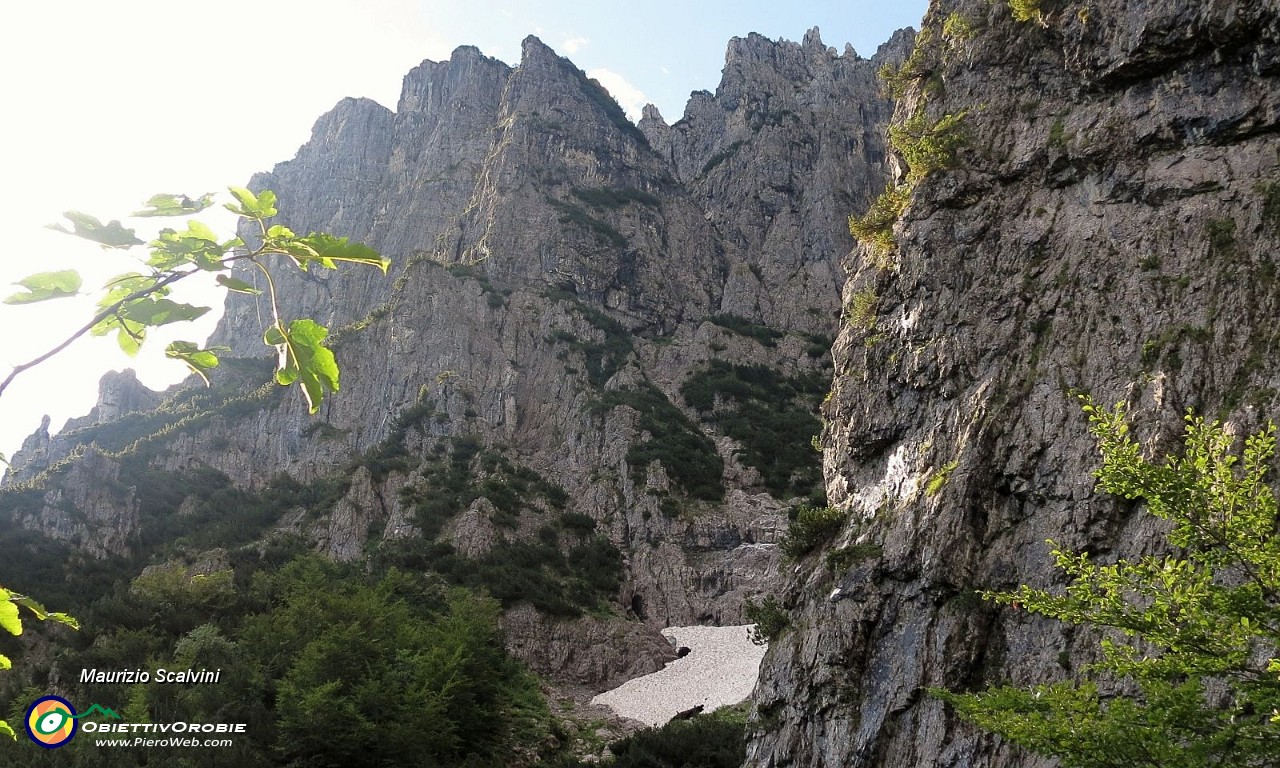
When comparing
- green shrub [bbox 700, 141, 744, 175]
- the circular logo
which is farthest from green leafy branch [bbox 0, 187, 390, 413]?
green shrub [bbox 700, 141, 744, 175]

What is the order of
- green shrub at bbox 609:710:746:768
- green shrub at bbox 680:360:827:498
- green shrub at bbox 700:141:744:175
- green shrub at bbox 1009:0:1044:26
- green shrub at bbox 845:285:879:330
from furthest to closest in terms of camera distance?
green shrub at bbox 700:141:744:175 < green shrub at bbox 680:360:827:498 < green shrub at bbox 845:285:879:330 < green shrub at bbox 609:710:746:768 < green shrub at bbox 1009:0:1044:26

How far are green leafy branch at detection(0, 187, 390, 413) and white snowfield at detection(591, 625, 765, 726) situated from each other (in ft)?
85.3

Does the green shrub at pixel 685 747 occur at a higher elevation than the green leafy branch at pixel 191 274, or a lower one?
lower

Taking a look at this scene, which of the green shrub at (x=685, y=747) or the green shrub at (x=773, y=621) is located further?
the green shrub at (x=685, y=747)

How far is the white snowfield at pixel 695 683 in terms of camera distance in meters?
26.6

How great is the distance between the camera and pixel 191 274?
1.78m

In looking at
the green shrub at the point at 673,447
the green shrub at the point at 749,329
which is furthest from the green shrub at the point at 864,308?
the green shrub at the point at 749,329

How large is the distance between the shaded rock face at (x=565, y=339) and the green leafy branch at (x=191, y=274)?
29.3 m

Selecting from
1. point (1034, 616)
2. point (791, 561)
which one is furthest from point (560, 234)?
point (1034, 616)

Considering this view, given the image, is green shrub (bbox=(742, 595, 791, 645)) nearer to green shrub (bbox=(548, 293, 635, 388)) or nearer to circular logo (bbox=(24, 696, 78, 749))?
circular logo (bbox=(24, 696, 78, 749))

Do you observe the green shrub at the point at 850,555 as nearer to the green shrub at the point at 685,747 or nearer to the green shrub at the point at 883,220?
the green shrub at the point at 685,747

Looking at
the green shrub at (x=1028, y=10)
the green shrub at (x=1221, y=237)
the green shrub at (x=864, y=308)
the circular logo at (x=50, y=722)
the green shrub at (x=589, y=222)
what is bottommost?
the circular logo at (x=50, y=722)

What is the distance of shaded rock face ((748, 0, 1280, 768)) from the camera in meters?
12.1

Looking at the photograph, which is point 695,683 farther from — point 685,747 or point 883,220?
point 883,220
